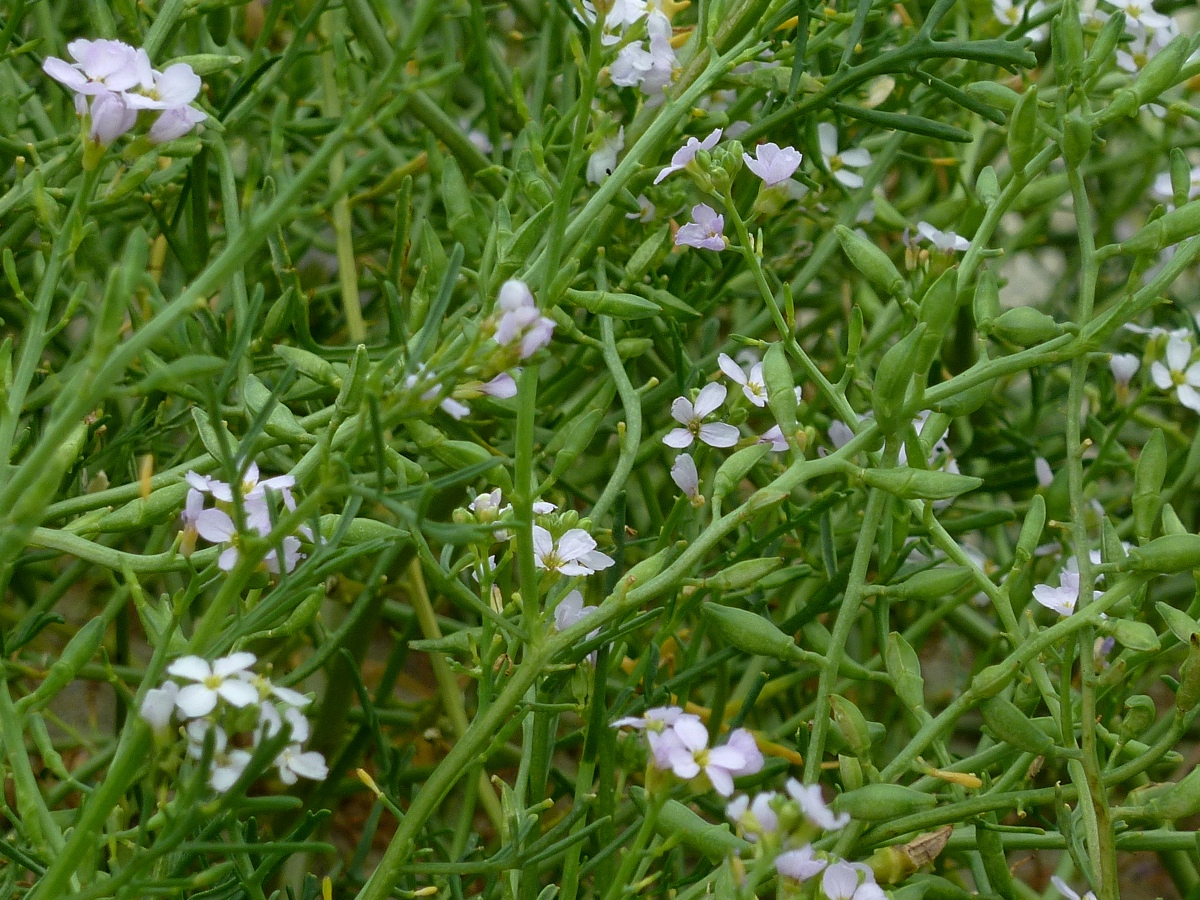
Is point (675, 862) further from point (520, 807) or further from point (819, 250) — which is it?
point (819, 250)

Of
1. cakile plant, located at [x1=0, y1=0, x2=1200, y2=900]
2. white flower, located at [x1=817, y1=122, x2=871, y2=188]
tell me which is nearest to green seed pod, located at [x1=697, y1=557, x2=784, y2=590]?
cakile plant, located at [x1=0, y1=0, x2=1200, y2=900]

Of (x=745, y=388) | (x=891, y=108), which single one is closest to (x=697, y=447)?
(x=745, y=388)

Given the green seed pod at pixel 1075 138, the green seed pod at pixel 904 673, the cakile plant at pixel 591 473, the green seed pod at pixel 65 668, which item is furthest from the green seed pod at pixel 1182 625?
the green seed pod at pixel 65 668

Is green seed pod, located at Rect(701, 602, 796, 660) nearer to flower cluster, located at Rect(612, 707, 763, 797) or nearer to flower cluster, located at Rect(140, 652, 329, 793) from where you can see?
flower cluster, located at Rect(612, 707, 763, 797)

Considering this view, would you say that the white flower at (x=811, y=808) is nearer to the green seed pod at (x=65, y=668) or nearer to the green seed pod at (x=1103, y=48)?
the green seed pod at (x=65, y=668)

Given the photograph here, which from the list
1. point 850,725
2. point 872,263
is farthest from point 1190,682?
point 872,263
